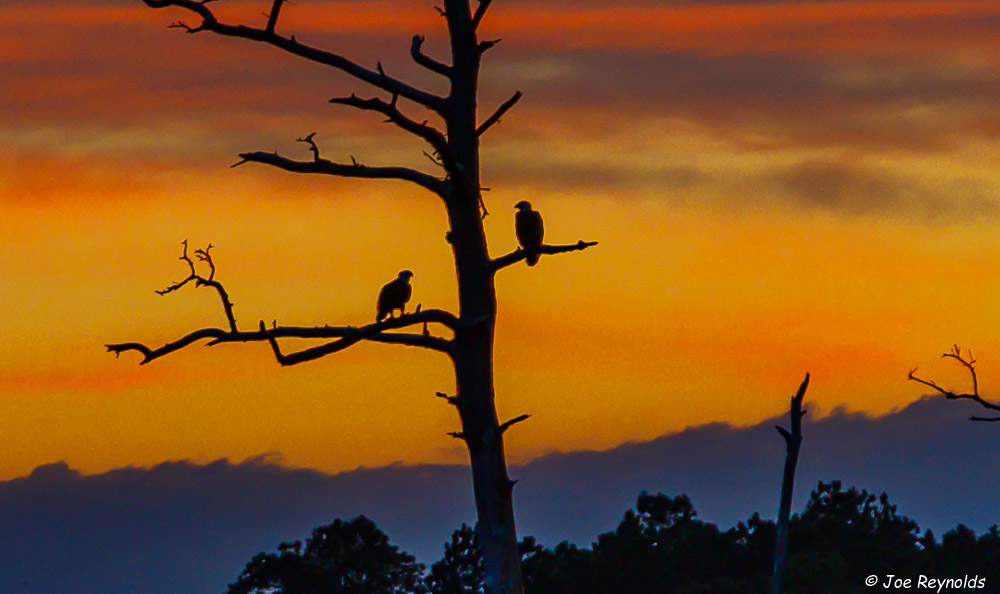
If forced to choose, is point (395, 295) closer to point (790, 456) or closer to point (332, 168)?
point (790, 456)

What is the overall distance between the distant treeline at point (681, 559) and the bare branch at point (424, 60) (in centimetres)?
3864

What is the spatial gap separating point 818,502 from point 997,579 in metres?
12.7

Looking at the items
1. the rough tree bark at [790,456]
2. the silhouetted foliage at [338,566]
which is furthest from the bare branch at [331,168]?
the silhouetted foliage at [338,566]

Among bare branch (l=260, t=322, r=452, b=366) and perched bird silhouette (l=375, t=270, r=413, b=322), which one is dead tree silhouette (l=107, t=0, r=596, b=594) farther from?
perched bird silhouette (l=375, t=270, r=413, b=322)

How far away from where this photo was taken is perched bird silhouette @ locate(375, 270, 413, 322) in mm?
23219

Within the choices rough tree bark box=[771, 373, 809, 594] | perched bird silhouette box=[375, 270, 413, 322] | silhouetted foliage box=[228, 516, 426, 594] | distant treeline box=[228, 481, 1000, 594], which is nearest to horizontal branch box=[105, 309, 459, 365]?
rough tree bark box=[771, 373, 809, 594]

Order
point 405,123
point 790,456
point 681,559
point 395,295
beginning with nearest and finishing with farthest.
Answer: point 405,123
point 790,456
point 395,295
point 681,559

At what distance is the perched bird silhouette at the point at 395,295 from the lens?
2322 centimetres

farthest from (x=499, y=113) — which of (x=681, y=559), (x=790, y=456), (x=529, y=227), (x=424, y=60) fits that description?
(x=681, y=559)

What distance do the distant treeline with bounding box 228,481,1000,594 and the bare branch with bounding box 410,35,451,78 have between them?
3864 cm

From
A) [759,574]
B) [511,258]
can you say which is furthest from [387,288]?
[759,574]

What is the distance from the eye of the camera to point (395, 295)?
76.5 feet

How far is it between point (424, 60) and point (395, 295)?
10272mm

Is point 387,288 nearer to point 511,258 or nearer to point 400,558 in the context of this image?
point 511,258
